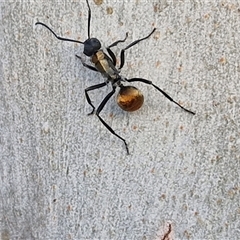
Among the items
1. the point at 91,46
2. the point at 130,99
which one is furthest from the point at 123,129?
the point at 91,46

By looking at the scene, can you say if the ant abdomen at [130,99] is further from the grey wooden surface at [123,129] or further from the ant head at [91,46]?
the ant head at [91,46]

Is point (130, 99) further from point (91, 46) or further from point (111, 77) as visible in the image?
point (91, 46)

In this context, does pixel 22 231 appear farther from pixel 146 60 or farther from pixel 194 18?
pixel 194 18

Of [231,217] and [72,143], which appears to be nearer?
[231,217]

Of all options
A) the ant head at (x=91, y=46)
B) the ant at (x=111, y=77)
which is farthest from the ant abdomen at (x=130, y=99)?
the ant head at (x=91, y=46)

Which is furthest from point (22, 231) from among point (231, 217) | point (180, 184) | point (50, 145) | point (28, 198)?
point (231, 217)

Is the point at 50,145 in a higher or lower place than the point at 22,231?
higher

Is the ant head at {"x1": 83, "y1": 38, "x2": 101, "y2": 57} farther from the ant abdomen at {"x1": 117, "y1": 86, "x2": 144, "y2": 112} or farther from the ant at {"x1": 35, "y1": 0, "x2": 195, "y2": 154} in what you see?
the ant abdomen at {"x1": 117, "y1": 86, "x2": 144, "y2": 112}

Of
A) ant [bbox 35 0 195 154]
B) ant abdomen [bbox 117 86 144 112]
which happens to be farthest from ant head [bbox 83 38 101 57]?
ant abdomen [bbox 117 86 144 112]
